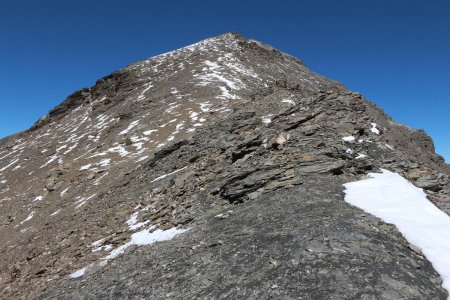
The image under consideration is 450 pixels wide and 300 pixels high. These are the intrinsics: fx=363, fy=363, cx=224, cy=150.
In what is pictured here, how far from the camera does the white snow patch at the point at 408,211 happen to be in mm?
10207

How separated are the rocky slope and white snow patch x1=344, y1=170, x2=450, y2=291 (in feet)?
1.41

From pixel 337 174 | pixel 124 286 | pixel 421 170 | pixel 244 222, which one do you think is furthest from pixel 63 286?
pixel 421 170

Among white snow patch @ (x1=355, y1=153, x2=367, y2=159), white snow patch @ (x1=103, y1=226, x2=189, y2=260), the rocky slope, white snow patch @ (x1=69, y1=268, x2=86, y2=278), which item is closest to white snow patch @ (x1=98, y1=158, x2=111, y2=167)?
the rocky slope

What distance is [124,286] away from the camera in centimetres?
1173

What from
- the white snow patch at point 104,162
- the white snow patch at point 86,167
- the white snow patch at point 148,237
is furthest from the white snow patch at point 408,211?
the white snow patch at point 86,167

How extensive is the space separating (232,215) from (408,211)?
6350 mm

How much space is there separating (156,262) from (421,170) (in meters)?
12.6

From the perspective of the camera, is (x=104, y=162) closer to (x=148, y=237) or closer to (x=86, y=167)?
(x=86, y=167)

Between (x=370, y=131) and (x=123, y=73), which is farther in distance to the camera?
(x=123, y=73)

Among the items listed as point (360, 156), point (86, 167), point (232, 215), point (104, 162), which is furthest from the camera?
point (104, 162)

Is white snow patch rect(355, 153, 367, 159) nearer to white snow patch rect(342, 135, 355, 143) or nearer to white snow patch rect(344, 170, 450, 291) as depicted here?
white snow patch rect(342, 135, 355, 143)

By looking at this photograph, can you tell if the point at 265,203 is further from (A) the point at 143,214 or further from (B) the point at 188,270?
(A) the point at 143,214

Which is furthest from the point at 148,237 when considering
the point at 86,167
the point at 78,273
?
the point at 86,167

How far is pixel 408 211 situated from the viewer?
40.9ft
